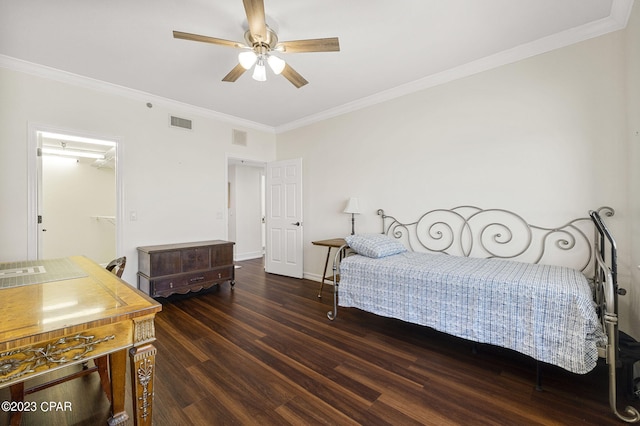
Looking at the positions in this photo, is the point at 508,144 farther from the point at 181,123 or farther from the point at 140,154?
the point at 140,154

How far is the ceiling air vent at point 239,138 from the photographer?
468 cm

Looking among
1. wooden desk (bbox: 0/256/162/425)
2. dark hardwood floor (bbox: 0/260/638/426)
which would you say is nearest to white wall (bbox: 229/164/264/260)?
dark hardwood floor (bbox: 0/260/638/426)

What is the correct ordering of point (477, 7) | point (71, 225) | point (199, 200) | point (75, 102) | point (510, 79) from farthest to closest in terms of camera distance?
point (71, 225) < point (199, 200) < point (75, 102) < point (510, 79) < point (477, 7)

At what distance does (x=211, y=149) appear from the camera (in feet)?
14.5

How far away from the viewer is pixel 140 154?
3697 mm

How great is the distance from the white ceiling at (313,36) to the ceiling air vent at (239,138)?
1192 millimetres

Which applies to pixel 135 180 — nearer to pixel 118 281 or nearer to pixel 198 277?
pixel 198 277

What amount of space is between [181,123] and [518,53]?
4.24 metres

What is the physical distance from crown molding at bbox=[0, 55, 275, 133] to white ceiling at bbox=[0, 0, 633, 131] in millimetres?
37

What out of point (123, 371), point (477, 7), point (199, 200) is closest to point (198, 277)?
point (199, 200)

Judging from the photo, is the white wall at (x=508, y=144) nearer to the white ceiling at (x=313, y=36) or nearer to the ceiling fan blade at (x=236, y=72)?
the white ceiling at (x=313, y=36)

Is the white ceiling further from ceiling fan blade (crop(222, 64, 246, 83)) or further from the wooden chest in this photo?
the wooden chest

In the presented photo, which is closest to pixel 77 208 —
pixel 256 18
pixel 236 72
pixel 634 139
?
pixel 236 72

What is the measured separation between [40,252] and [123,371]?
8.21 ft
